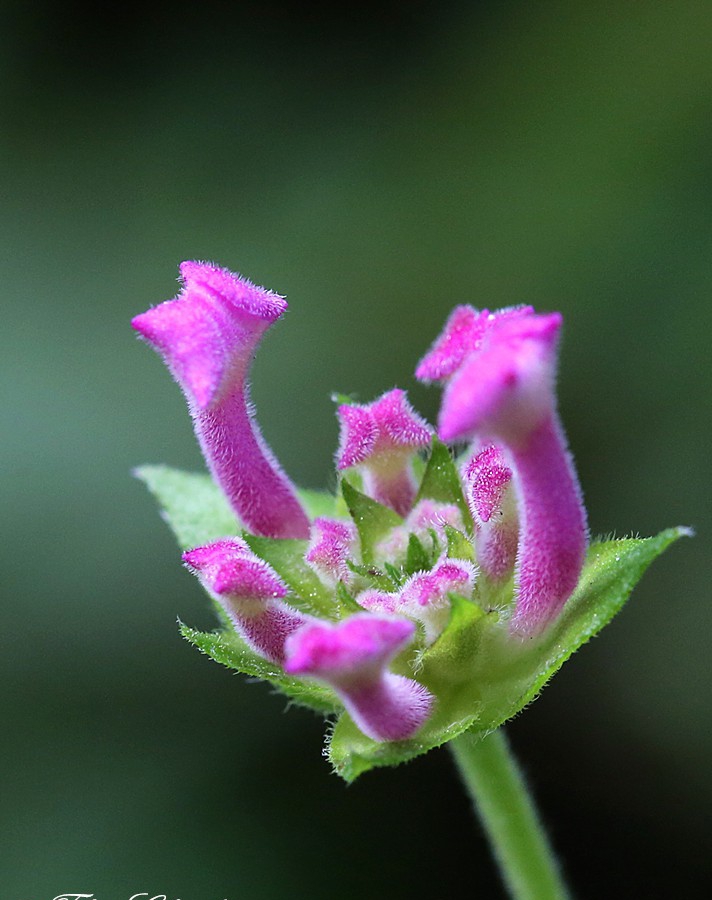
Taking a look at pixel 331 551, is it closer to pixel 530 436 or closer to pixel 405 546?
pixel 405 546

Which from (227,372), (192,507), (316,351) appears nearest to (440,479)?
(227,372)

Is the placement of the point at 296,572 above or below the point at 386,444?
below

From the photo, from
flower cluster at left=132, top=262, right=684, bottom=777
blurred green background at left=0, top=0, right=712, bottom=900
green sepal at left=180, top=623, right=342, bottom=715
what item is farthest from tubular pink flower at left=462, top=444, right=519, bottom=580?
blurred green background at left=0, top=0, right=712, bottom=900

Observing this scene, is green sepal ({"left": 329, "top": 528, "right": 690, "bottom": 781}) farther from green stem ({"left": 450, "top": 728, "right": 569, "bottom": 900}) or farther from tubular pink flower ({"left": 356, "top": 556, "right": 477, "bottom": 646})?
green stem ({"left": 450, "top": 728, "right": 569, "bottom": 900})

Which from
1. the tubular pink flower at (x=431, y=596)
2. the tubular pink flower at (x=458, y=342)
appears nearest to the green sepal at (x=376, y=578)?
the tubular pink flower at (x=431, y=596)

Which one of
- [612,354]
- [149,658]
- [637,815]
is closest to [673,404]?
[612,354]

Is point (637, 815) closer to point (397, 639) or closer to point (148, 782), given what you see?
point (148, 782)

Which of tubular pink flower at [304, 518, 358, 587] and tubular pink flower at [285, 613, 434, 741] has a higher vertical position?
tubular pink flower at [304, 518, 358, 587]
